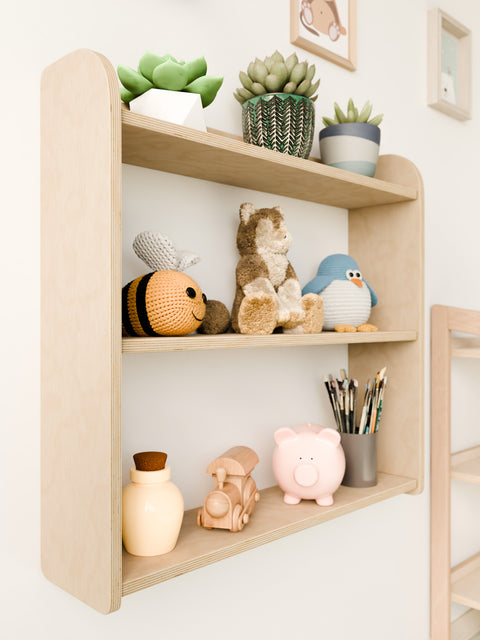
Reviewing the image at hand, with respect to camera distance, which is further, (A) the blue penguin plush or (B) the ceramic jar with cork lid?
(A) the blue penguin plush

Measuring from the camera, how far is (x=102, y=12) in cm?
91

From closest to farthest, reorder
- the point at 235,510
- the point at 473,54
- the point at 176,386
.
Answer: the point at 235,510 → the point at 176,386 → the point at 473,54

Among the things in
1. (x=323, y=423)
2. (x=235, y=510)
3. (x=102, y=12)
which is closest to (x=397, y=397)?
(x=323, y=423)

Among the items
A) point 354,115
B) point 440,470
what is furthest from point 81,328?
point 440,470

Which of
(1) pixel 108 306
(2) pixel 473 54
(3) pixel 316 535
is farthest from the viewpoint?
(2) pixel 473 54

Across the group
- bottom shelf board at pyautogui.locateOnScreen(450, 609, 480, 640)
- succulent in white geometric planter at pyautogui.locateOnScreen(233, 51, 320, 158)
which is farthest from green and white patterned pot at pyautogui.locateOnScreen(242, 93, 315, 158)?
bottom shelf board at pyautogui.locateOnScreen(450, 609, 480, 640)

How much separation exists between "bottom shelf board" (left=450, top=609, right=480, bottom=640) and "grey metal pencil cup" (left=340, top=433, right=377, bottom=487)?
79 cm

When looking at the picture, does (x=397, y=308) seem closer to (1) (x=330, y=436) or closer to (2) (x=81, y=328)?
(1) (x=330, y=436)

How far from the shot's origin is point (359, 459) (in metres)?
1.17

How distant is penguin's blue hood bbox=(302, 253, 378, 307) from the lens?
115 cm

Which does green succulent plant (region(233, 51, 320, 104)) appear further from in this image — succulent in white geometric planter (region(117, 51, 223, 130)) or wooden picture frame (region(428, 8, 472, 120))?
wooden picture frame (region(428, 8, 472, 120))

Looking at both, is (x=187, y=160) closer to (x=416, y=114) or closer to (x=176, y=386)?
(x=176, y=386)

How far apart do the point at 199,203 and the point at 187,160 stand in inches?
5.3

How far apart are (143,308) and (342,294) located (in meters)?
0.48
